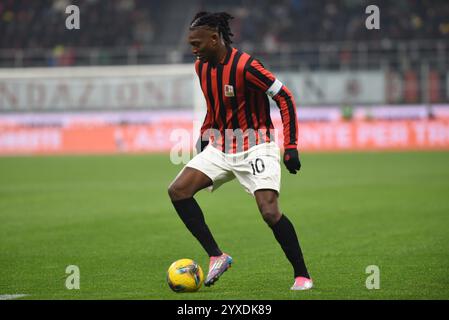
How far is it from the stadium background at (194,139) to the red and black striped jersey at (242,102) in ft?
4.09

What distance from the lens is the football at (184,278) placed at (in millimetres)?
6934

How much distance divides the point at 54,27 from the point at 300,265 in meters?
26.9

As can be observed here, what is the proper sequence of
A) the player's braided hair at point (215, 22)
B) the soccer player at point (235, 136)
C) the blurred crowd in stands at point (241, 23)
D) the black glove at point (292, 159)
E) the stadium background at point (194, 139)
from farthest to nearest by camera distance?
the blurred crowd in stands at point (241, 23)
the stadium background at point (194, 139)
the player's braided hair at point (215, 22)
the soccer player at point (235, 136)
the black glove at point (292, 159)

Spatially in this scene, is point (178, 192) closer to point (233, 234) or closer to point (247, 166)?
point (247, 166)

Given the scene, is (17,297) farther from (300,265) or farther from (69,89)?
(69,89)

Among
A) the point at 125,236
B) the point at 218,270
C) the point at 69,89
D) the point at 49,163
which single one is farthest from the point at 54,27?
the point at 218,270

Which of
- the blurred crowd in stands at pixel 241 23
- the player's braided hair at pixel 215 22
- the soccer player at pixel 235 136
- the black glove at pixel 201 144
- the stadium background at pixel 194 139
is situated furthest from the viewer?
the blurred crowd in stands at pixel 241 23

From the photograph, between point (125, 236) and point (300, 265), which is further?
point (125, 236)

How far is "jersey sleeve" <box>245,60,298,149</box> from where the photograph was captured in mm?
7016

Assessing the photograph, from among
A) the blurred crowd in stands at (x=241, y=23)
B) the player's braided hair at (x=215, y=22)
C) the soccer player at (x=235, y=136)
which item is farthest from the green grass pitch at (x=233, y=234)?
the blurred crowd in stands at (x=241, y=23)

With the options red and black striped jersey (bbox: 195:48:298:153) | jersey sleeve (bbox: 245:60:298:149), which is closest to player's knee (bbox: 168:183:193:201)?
red and black striped jersey (bbox: 195:48:298:153)

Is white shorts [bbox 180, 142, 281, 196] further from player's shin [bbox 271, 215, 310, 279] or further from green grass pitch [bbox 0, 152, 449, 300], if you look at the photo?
green grass pitch [bbox 0, 152, 449, 300]

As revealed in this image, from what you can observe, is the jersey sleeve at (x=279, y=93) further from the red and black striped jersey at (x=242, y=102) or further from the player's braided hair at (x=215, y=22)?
the player's braided hair at (x=215, y=22)

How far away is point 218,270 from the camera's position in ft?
23.3
